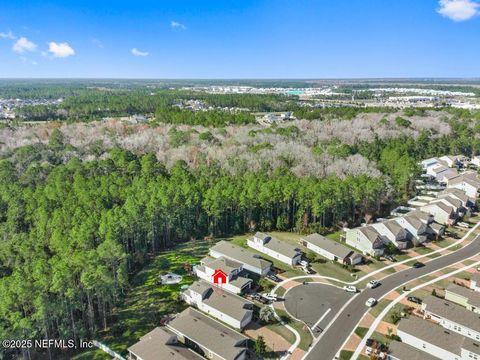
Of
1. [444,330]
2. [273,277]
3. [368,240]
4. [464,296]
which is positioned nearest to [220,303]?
[273,277]

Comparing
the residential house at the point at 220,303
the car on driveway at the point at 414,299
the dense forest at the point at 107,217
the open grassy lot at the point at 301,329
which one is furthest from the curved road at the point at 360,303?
the dense forest at the point at 107,217

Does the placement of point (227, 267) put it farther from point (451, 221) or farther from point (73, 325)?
point (451, 221)

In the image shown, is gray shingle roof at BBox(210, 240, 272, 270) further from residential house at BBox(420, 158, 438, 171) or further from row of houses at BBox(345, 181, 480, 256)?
residential house at BBox(420, 158, 438, 171)

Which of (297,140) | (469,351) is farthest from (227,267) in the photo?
(297,140)

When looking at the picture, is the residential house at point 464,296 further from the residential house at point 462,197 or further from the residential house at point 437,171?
the residential house at point 437,171

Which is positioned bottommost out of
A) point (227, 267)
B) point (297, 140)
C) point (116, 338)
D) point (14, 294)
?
point (116, 338)

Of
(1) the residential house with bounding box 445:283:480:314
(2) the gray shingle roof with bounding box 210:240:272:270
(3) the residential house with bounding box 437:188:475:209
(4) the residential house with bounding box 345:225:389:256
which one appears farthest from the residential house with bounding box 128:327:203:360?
(3) the residential house with bounding box 437:188:475:209
